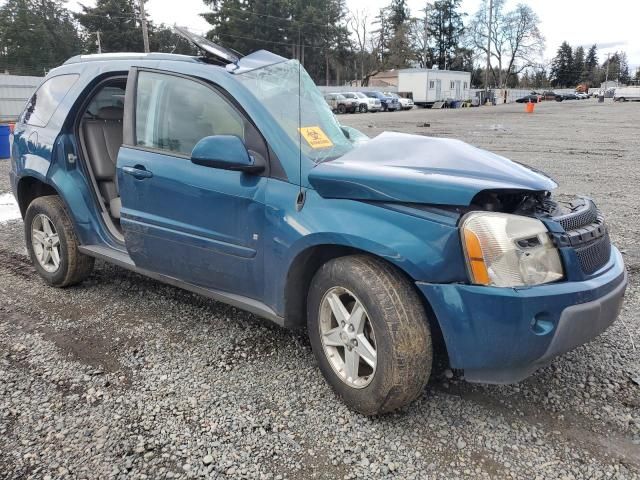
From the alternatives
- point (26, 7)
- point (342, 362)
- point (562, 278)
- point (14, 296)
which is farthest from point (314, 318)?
point (26, 7)

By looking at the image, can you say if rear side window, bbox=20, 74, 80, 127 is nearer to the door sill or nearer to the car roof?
the car roof

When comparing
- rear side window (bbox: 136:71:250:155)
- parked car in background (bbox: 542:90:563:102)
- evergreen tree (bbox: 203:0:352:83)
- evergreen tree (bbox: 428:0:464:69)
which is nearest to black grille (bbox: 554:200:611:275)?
rear side window (bbox: 136:71:250:155)

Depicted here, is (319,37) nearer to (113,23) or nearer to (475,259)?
(113,23)

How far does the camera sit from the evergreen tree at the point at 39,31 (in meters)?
43.0

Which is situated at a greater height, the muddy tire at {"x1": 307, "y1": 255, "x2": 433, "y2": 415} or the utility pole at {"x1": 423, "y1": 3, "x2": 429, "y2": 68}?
the utility pole at {"x1": 423, "y1": 3, "x2": 429, "y2": 68}

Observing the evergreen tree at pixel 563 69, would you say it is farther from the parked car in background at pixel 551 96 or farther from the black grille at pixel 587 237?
the black grille at pixel 587 237

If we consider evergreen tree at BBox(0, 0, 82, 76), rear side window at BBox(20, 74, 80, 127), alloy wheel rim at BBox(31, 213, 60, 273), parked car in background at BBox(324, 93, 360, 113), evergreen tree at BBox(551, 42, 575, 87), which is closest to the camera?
rear side window at BBox(20, 74, 80, 127)

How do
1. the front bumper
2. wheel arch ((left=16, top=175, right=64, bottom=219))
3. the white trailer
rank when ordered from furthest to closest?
1. the white trailer
2. wheel arch ((left=16, top=175, right=64, bottom=219))
3. the front bumper

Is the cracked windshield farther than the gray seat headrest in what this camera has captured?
No

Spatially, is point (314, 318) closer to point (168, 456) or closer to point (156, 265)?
point (168, 456)

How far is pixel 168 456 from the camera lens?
2.43 m

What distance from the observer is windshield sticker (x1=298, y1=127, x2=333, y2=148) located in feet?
10.1

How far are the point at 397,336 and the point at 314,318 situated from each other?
556mm

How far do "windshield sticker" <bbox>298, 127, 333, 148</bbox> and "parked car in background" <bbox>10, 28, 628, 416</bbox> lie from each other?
11mm
